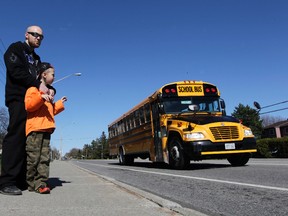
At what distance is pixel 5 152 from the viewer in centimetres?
465

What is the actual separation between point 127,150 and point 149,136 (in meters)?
4.44

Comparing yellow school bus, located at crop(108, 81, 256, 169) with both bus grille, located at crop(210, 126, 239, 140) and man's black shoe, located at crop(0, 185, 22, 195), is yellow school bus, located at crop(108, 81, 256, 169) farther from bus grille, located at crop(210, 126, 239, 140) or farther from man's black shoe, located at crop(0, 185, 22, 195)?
man's black shoe, located at crop(0, 185, 22, 195)

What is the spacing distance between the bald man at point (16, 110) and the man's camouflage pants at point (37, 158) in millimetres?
125

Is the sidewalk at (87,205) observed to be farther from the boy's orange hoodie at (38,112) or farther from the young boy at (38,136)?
the boy's orange hoodie at (38,112)

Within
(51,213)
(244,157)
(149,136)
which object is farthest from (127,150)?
(51,213)

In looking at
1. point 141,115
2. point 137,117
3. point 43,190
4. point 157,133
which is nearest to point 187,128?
point 157,133

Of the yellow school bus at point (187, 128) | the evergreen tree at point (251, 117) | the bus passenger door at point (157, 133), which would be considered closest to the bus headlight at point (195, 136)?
the yellow school bus at point (187, 128)

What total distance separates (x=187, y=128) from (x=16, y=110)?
6.71 meters

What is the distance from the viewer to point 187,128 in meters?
10.7

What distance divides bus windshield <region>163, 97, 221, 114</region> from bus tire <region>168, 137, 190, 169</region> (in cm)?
125

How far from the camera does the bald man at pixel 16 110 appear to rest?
4.57 metres

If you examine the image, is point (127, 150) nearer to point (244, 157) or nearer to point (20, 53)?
point (244, 157)

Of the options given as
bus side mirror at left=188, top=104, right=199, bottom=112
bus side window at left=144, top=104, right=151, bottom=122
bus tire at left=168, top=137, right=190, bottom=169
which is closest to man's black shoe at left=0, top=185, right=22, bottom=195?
bus tire at left=168, top=137, right=190, bottom=169

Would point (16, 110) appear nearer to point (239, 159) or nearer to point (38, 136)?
point (38, 136)
